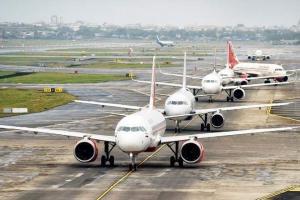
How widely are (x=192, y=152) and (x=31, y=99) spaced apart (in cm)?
6613

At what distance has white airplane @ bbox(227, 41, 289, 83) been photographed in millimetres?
154000

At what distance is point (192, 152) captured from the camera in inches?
2235

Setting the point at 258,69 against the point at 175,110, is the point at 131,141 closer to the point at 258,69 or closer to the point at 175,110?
the point at 175,110

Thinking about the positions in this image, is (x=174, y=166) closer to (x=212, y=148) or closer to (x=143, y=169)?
(x=143, y=169)

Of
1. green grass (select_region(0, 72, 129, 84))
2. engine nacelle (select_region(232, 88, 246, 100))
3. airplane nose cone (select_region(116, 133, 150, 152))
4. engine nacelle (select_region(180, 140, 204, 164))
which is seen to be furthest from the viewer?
green grass (select_region(0, 72, 129, 84))

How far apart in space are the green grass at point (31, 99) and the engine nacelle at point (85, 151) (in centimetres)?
4323

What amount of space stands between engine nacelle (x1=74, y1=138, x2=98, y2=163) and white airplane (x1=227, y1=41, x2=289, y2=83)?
3859 inches

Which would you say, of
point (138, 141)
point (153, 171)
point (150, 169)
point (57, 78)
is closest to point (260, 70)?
point (57, 78)

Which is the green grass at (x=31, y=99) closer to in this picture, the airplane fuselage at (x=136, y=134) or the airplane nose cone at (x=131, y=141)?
the airplane fuselage at (x=136, y=134)

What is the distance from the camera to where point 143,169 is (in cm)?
→ 5700

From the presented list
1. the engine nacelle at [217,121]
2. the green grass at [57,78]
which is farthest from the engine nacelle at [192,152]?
the green grass at [57,78]

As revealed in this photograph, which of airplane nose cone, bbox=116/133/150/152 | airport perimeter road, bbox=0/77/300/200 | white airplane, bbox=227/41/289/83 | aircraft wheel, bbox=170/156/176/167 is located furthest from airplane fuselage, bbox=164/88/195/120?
white airplane, bbox=227/41/289/83

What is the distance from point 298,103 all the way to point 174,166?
59.9 meters

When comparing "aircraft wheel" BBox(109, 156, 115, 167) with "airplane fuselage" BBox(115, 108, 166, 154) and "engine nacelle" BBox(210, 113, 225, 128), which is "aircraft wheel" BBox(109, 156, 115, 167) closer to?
"airplane fuselage" BBox(115, 108, 166, 154)
